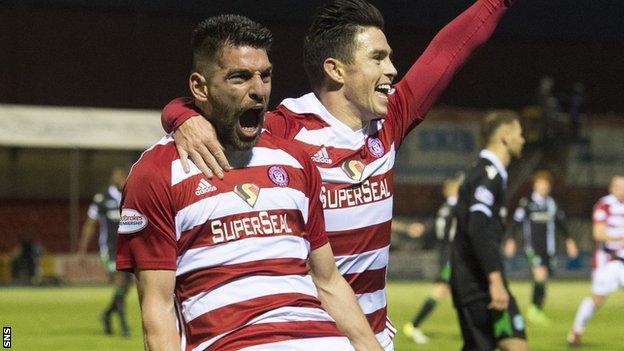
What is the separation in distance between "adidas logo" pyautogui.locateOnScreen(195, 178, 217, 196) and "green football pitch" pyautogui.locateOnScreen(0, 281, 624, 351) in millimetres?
10587

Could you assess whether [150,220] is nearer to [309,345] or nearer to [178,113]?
[309,345]

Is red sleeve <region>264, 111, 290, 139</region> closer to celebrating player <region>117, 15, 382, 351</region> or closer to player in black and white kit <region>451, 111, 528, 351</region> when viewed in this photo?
celebrating player <region>117, 15, 382, 351</region>

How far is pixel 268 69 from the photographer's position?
378cm

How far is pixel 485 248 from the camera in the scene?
30.2ft

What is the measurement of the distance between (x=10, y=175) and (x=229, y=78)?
36.6m

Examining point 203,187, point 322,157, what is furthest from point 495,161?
point 203,187

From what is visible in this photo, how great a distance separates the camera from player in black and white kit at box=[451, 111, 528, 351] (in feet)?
29.5

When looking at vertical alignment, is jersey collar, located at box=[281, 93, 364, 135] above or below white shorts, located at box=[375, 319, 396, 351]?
above

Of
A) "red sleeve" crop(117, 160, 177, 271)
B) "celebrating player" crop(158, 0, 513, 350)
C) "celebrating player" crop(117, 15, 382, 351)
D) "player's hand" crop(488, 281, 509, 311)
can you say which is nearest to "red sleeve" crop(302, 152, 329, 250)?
"celebrating player" crop(117, 15, 382, 351)

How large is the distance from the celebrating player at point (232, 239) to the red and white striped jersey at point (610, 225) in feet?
41.2

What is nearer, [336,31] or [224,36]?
[224,36]

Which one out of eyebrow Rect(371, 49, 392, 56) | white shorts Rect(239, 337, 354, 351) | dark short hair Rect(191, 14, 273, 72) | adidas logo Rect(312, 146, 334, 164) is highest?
dark short hair Rect(191, 14, 273, 72)

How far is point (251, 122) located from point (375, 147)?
127cm

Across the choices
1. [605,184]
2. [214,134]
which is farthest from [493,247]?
[605,184]
